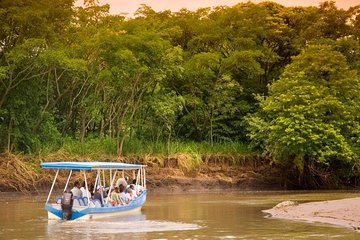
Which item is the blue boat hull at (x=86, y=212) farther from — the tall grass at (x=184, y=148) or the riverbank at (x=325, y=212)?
the tall grass at (x=184, y=148)

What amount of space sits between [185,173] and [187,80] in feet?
30.0

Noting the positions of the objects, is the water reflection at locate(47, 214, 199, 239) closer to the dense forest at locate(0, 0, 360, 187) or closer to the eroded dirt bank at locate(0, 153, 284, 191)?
the eroded dirt bank at locate(0, 153, 284, 191)

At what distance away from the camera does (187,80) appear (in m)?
61.6

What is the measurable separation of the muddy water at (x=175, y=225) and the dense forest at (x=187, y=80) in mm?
11755

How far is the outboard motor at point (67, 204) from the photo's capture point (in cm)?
3011

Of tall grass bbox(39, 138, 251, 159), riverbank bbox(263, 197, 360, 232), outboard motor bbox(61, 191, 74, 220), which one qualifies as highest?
tall grass bbox(39, 138, 251, 159)

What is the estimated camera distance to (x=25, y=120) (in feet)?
169

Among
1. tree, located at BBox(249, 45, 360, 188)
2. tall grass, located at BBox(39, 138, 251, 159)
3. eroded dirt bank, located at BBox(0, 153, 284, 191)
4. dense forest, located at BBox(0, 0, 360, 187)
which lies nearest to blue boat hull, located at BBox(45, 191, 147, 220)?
eroded dirt bank, located at BBox(0, 153, 284, 191)

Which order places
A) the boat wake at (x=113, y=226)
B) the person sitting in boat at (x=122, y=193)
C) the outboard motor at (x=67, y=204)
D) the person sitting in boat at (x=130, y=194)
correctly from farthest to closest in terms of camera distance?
the person sitting in boat at (x=130, y=194), the person sitting in boat at (x=122, y=193), the outboard motor at (x=67, y=204), the boat wake at (x=113, y=226)

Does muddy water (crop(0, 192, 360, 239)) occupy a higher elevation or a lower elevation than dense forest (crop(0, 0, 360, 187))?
lower

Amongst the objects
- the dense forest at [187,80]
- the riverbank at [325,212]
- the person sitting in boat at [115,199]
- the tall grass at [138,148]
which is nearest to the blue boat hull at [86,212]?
the person sitting in boat at [115,199]

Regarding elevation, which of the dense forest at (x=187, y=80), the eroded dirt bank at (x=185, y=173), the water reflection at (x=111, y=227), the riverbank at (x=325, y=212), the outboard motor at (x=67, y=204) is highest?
the dense forest at (x=187, y=80)

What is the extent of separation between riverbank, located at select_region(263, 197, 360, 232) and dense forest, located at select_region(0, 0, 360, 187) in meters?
16.9

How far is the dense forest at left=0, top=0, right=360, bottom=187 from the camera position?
164 ft
